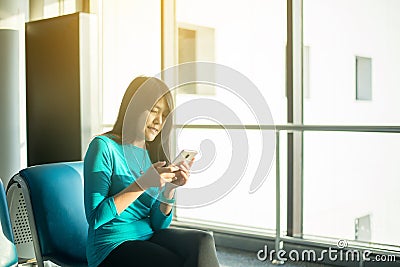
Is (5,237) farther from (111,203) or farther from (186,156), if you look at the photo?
(186,156)

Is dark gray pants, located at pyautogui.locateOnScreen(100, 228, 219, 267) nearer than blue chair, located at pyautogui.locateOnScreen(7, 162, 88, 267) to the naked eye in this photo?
Yes

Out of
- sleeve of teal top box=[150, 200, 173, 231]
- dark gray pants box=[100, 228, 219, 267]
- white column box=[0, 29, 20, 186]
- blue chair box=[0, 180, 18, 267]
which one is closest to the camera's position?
dark gray pants box=[100, 228, 219, 267]

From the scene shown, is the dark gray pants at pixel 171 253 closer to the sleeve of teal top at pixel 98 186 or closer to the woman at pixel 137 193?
the woman at pixel 137 193

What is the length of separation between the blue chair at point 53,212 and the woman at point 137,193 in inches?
8.0

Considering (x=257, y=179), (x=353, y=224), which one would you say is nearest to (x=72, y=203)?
(x=257, y=179)

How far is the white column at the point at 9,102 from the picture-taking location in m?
3.70

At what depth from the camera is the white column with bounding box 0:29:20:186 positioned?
3699mm

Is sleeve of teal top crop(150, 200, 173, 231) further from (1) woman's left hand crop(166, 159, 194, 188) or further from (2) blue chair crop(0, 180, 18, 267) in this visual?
(2) blue chair crop(0, 180, 18, 267)

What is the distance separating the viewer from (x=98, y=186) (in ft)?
5.99

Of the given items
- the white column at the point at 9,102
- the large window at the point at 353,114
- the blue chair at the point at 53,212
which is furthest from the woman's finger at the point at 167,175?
the white column at the point at 9,102

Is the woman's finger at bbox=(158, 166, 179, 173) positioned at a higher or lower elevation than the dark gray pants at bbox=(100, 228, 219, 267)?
higher

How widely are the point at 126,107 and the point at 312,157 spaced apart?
207 cm

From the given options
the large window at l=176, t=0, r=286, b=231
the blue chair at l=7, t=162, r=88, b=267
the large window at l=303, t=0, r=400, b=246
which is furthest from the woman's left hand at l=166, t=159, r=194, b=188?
the large window at l=303, t=0, r=400, b=246

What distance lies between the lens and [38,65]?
12.3ft
